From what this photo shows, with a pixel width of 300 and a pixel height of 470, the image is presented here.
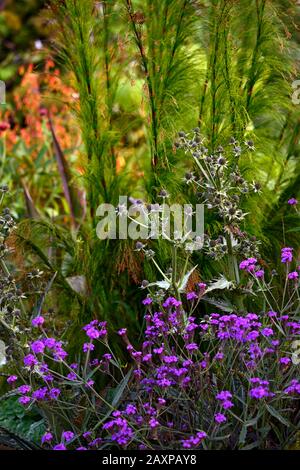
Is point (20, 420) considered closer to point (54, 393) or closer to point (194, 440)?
point (54, 393)

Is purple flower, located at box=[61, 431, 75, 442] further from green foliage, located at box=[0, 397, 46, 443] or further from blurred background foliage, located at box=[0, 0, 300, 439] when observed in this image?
blurred background foliage, located at box=[0, 0, 300, 439]

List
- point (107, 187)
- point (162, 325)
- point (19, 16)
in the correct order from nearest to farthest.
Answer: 1. point (162, 325)
2. point (107, 187)
3. point (19, 16)

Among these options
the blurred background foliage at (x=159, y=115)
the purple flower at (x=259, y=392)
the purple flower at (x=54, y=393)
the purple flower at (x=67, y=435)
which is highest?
the blurred background foliage at (x=159, y=115)

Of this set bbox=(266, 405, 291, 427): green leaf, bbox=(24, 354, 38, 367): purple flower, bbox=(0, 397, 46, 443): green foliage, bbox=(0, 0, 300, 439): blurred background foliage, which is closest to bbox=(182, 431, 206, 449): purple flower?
bbox=(266, 405, 291, 427): green leaf

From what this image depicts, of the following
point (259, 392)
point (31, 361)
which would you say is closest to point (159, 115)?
point (31, 361)

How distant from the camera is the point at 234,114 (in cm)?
314

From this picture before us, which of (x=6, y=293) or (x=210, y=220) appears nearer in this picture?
(x=6, y=293)

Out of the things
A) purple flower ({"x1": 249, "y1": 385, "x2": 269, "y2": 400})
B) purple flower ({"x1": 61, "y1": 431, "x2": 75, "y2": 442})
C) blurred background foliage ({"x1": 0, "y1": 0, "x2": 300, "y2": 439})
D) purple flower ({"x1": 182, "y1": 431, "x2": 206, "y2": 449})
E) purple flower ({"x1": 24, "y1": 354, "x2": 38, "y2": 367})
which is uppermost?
blurred background foliage ({"x1": 0, "y1": 0, "x2": 300, "y2": 439})

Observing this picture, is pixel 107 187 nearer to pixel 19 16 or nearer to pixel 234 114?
pixel 234 114

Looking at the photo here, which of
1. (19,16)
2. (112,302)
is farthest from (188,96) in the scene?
(19,16)

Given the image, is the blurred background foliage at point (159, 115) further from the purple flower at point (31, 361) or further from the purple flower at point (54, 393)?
the purple flower at point (31, 361)

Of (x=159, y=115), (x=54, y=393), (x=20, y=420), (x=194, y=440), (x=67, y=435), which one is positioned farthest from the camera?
(x=159, y=115)

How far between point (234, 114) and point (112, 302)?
3.12 feet

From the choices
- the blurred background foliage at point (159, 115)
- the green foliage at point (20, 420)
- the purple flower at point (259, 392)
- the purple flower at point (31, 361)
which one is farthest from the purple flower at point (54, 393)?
the purple flower at point (259, 392)
